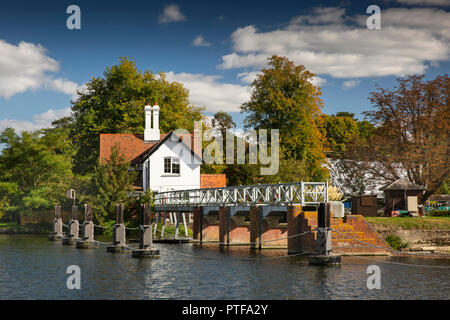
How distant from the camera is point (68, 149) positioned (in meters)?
59.1

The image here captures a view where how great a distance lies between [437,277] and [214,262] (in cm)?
963

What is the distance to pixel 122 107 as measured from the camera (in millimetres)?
57000

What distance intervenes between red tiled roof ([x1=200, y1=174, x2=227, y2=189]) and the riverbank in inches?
783

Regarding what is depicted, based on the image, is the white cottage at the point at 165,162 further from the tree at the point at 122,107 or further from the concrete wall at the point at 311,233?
the concrete wall at the point at 311,233

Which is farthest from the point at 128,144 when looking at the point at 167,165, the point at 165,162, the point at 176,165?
the point at 176,165

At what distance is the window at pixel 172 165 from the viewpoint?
50.4 meters

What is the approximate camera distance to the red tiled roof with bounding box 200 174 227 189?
52.0m

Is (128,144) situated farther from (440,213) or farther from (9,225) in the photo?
(440,213)

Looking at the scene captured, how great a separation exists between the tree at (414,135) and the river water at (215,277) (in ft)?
60.0

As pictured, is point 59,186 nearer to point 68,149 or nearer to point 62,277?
point 68,149

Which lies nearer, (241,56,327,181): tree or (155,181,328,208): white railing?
(155,181,328,208): white railing

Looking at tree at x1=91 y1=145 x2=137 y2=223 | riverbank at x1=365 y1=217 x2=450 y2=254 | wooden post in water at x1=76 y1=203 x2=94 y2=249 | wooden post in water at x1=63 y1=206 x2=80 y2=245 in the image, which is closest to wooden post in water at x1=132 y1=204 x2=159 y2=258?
wooden post in water at x1=76 y1=203 x2=94 y2=249

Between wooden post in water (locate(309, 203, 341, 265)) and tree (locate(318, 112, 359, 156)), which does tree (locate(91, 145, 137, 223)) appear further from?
tree (locate(318, 112, 359, 156))
